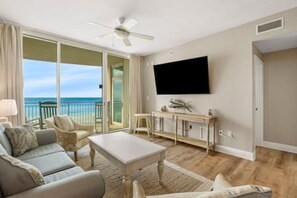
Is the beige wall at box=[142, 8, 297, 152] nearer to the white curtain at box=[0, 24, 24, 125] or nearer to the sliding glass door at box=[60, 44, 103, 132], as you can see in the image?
the sliding glass door at box=[60, 44, 103, 132]

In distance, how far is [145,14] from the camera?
2.70 metres

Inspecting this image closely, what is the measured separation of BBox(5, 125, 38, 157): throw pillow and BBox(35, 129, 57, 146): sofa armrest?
0.13m

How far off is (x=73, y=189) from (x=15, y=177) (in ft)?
1.23

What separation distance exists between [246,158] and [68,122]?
3633 millimetres

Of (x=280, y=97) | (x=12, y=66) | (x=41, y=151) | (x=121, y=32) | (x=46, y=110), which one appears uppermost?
(x=121, y=32)

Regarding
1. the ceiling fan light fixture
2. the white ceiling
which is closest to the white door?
the white ceiling

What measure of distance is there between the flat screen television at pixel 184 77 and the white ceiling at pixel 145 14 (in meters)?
0.69

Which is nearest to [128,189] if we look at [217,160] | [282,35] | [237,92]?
[217,160]

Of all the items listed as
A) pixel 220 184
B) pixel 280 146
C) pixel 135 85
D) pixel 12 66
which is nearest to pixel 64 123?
pixel 12 66

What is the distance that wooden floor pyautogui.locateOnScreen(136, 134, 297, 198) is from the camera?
2213mm

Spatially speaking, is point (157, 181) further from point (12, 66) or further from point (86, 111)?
point (86, 111)

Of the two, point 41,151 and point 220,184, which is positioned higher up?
point 220,184

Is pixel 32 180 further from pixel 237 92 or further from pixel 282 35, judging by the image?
pixel 282 35

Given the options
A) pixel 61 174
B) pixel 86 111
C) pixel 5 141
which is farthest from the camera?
pixel 86 111
